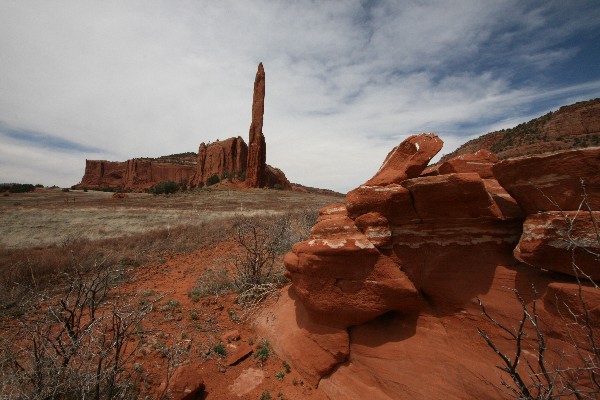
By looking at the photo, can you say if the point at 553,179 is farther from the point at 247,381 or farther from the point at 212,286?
the point at 212,286

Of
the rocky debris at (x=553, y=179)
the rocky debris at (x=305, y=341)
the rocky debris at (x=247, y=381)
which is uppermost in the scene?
the rocky debris at (x=553, y=179)

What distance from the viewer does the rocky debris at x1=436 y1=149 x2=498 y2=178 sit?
166 inches

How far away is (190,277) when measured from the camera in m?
8.23

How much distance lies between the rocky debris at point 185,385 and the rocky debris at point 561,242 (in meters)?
4.65

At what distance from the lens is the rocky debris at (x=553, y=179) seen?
106 inches

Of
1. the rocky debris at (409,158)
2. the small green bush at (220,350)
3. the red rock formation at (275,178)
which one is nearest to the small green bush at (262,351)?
the small green bush at (220,350)

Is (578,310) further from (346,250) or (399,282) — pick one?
(346,250)

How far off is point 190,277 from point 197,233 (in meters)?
5.12

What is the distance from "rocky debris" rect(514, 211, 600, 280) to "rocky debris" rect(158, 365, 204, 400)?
4.65 meters

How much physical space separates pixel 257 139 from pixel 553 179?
1914 inches

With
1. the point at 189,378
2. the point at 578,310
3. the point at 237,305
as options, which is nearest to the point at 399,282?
the point at 578,310

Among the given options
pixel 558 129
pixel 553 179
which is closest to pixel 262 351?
pixel 553 179

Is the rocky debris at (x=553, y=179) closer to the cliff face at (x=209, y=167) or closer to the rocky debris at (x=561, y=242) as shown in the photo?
the rocky debris at (x=561, y=242)

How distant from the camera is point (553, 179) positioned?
290cm
